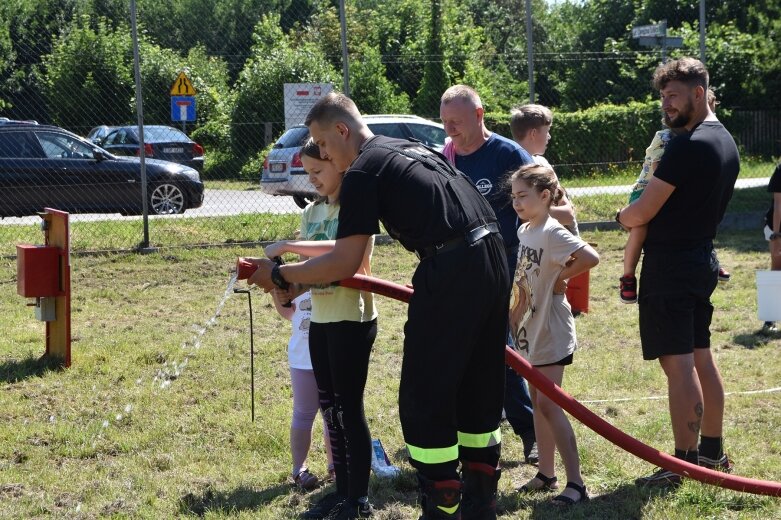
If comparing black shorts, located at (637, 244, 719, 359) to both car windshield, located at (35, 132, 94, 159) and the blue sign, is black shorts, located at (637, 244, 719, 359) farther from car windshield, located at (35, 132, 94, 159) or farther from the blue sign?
the blue sign

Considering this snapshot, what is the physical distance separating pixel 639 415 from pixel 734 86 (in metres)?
24.7

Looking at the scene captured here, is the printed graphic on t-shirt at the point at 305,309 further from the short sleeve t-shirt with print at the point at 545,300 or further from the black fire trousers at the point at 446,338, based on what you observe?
the black fire trousers at the point at 446,338

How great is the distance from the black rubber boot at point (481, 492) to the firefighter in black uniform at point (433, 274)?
0.11 metres

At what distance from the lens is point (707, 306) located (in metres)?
4.75

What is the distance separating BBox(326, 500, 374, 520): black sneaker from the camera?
4242 millimetres

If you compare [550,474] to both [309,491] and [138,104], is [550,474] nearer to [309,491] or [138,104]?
[309,491]

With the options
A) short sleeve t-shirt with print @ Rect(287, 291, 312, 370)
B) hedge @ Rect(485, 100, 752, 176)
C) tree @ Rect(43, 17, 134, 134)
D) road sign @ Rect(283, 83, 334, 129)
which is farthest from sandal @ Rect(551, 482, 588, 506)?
hedge @ Rect(485, 100, 752, 176)

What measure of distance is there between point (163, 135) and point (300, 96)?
335 inches

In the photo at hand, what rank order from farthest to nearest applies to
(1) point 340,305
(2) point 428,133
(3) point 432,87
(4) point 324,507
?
1. (2) point 428,133
2. (3) point 432,87
3. (4) point 324,507
4. (1) point 340,305

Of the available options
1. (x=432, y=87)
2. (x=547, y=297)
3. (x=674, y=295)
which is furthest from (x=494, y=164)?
(x=432, y=87)

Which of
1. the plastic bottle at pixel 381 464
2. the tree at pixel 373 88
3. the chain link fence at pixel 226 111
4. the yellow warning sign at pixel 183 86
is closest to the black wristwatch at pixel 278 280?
the plastic bottle at pixel 381 464

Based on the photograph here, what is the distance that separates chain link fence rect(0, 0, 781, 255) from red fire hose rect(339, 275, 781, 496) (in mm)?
8117

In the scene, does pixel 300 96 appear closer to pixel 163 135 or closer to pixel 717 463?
pixel 163 135

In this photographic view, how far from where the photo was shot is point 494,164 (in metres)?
5.26
